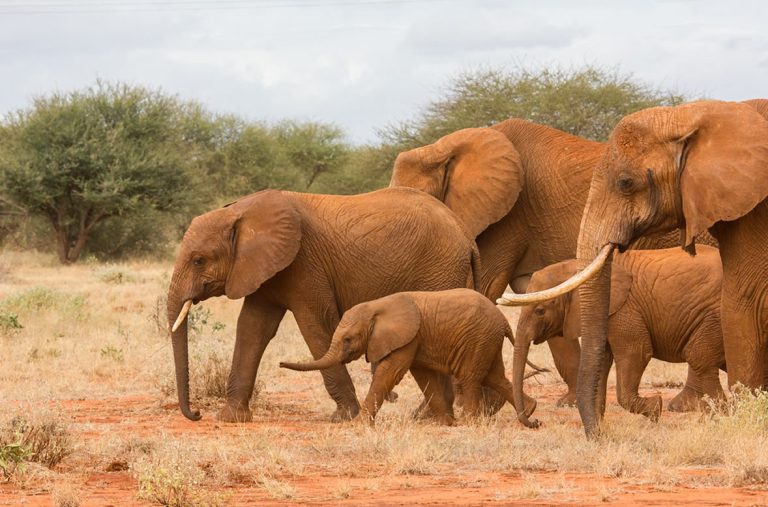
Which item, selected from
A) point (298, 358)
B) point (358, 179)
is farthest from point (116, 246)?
point (298, 358)

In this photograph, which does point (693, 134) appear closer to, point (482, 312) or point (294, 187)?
point (482, 312)

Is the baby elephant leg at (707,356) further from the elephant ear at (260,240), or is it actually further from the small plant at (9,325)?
the small plant at (9,325)

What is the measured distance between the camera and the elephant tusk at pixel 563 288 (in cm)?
685

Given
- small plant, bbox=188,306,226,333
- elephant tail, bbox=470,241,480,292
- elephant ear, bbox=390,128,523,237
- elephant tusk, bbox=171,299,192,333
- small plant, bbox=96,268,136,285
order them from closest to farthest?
elephant tusk, bbox=171,299,192,333 < elephant tail, bbox=470,241,480,292 < elephant ear, bbox=390,128,523,237 < small plant, bbox=188,306,226,333 < small plant, bbox=96,268,136,285

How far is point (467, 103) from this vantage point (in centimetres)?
2922

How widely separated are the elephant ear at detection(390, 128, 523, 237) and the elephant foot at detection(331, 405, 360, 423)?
2183mm

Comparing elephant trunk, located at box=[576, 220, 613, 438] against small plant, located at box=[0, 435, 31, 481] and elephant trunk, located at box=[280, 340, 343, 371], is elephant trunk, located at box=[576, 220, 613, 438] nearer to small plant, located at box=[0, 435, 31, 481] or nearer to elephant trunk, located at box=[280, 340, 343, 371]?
elephant trunk, located at box=[280, 340, 343, 371]

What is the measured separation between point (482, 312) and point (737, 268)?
215 cm

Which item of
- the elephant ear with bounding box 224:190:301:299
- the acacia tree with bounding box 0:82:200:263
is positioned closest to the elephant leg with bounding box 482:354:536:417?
the elephant ear with bounding box 224:190:301:299

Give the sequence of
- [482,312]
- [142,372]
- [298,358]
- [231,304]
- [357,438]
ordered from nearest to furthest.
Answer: [357,438], [482,312], [142,372], [298,358], [231,304]

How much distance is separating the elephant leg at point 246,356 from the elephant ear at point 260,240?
31cm

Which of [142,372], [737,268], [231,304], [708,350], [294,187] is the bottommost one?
[294,187]

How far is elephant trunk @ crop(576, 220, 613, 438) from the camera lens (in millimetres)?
7211

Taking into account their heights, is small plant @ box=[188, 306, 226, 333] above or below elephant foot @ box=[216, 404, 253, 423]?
below
